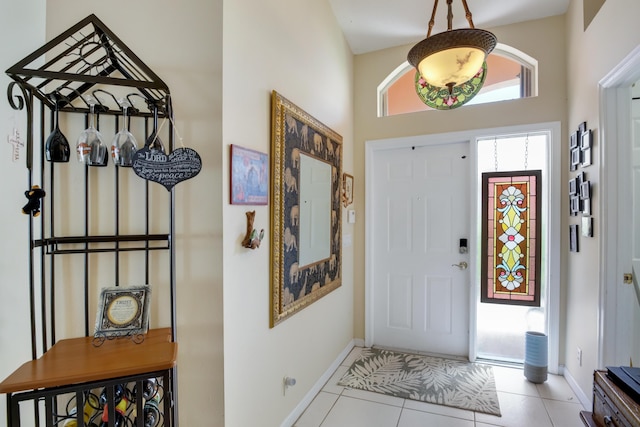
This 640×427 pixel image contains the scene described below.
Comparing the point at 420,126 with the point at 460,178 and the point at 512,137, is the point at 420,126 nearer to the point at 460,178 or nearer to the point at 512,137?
the point at 460,178

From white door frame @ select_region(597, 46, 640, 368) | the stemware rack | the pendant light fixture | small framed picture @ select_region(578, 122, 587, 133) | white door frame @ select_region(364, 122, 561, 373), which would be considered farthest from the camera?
white door frame @ select_region(364, 122, 561, 373)

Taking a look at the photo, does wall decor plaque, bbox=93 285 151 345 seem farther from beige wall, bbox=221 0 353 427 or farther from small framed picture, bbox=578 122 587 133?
small framed picture, bbox=578 122 587 133

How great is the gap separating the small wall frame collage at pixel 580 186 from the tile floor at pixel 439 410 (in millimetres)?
1196

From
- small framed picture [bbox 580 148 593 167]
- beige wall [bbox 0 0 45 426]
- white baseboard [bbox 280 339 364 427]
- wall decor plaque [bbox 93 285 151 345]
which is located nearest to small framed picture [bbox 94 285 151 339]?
wall decor plaque [bbox 93 285 151 345]

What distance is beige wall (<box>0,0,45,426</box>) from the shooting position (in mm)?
1117

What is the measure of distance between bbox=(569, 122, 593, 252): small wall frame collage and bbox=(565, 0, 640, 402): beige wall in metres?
0.06

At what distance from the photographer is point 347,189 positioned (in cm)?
308

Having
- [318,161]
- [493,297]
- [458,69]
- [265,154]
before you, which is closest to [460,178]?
[493,297]

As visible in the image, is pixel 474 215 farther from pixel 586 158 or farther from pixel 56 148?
pixel 56 148

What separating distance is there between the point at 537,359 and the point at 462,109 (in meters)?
2.37

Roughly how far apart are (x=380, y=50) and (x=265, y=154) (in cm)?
236

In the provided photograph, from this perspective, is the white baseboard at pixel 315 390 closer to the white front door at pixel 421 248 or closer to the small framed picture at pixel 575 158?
the white front door at pixel 421 248

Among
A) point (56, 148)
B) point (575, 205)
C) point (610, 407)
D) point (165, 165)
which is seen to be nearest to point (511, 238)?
point (575, 205)

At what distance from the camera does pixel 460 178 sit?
3023 millimetres
